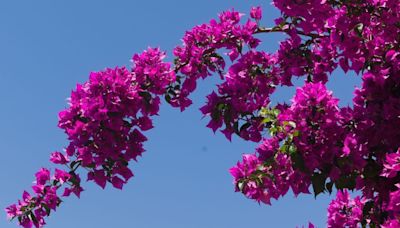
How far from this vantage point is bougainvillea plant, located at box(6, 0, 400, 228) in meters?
4.43

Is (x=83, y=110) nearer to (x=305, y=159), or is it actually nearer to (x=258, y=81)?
(x=258, y=81)

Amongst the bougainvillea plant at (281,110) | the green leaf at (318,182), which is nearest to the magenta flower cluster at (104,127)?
the bougainvillea plant at (281,110)

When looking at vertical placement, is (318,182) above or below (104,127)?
below

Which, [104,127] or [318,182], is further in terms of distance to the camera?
[104,127]

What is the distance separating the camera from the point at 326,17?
5.22 metres

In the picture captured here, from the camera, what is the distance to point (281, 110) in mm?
5273

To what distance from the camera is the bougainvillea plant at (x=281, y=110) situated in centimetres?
443

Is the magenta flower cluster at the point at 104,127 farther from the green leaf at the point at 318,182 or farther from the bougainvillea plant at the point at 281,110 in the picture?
the green leaf at the point at 318,182

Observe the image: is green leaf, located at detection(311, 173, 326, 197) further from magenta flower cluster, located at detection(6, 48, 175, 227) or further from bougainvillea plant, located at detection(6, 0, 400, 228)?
magenta flower cluster, located at detection(6, 48, 175, 227)

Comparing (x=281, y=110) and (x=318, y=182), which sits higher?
(x=281, y=110)

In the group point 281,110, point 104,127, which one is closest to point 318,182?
point 281,110

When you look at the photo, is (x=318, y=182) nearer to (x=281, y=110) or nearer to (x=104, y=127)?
(x=281, y=110)

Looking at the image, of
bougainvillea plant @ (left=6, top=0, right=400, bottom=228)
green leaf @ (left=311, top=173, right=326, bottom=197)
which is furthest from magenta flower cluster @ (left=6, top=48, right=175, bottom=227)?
green leaf @ (left=311, top=173, right=326, bottom=197)

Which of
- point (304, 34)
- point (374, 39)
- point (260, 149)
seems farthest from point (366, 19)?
point (260, 149)
